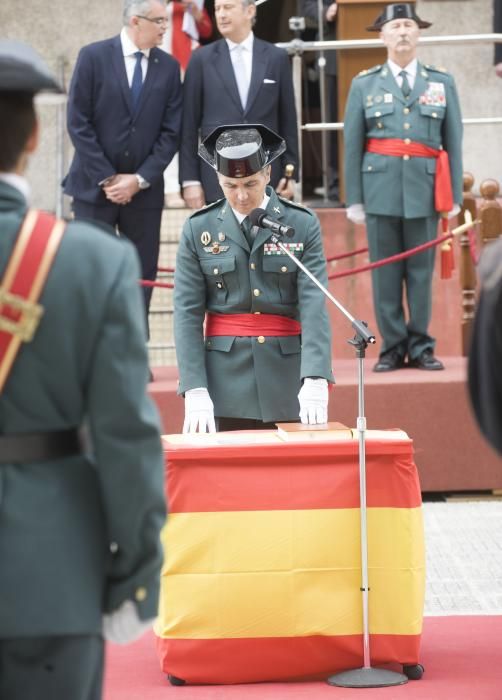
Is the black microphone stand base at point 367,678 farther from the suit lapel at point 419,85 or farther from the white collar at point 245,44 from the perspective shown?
the white collar at point 245,44

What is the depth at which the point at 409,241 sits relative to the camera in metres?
7.99

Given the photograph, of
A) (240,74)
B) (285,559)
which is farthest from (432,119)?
(285,559)

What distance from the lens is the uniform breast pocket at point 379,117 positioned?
308 inches

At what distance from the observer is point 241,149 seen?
4992 mm

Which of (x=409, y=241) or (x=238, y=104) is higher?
(x=238, y=104)

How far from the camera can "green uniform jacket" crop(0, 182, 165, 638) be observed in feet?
7.89

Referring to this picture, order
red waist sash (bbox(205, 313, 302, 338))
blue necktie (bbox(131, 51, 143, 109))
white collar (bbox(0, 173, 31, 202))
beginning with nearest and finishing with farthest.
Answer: white collar (bbox(0, 173, 31, 202))
red waist sash (bbox(205, 313, 302, 338))
blue necktie (bbox(131, 51, 143, 109))

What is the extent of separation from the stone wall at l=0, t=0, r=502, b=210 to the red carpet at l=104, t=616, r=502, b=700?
6.34 m

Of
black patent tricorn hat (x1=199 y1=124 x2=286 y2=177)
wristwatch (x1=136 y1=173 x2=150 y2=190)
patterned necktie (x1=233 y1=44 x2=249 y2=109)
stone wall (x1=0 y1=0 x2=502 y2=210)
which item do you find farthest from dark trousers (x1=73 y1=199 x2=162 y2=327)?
stone wall (x1=0 y1=0 x2=502 y2=210)

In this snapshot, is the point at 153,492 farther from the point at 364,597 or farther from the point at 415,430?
the point at 415,430

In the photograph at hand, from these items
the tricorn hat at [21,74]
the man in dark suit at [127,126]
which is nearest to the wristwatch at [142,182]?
the man in dark suit at [127,126]

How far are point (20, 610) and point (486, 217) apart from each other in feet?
20.5

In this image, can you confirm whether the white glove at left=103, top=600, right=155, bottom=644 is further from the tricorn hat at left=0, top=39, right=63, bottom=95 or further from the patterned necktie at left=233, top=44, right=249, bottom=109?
the patterned necktie at left=233, top=44, right=249, bottom=109

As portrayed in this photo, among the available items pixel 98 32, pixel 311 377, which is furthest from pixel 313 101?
pixel 311 377
